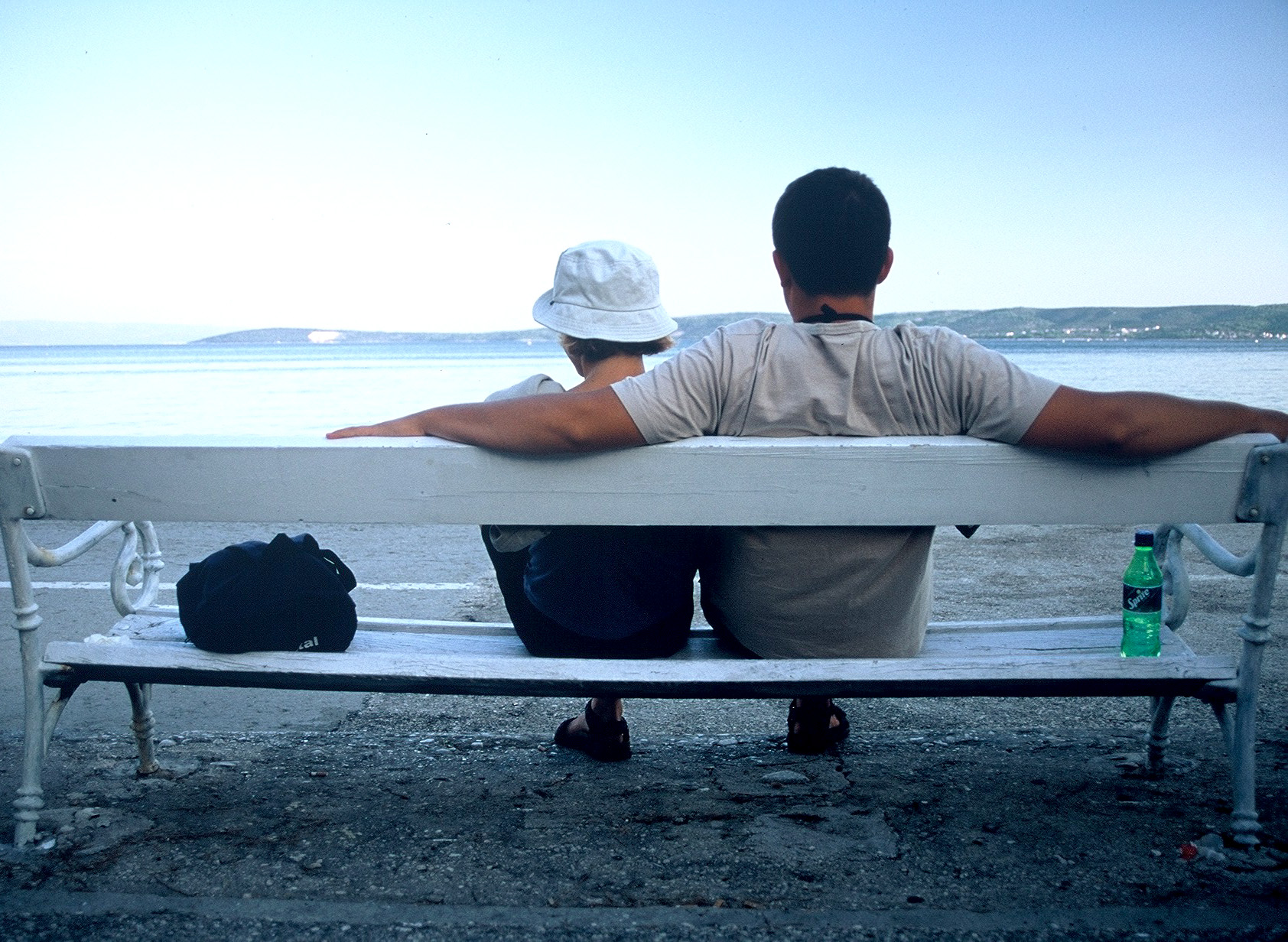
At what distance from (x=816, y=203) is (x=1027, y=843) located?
1.71m

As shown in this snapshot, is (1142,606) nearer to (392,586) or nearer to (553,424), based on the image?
(553,424)

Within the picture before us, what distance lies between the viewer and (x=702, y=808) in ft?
9.09

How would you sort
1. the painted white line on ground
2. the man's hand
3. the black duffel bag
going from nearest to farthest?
the man's hand < the black duffel bag < the painted white line on ground

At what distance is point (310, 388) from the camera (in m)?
30.4

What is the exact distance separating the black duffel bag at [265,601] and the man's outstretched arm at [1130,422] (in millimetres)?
1759

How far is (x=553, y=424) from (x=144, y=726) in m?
1.75

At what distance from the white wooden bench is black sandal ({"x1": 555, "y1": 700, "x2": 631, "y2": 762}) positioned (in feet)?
2.68

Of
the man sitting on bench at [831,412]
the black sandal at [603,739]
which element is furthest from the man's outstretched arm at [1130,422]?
the black sandal at [603,739]

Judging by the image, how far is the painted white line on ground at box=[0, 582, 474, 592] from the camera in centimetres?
592

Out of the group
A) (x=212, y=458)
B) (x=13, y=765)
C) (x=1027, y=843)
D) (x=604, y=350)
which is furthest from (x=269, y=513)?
(x=1027, y=843)

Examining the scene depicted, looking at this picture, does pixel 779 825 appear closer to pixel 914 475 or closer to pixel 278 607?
pixel 914 475

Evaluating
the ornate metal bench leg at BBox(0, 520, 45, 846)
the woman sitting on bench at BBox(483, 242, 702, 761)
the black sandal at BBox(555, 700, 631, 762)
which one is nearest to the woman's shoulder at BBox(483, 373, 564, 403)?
the woman sitting on bench at BBox(483, 242, 702, 761)

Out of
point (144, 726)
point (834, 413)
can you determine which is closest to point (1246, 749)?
point (834, 413)

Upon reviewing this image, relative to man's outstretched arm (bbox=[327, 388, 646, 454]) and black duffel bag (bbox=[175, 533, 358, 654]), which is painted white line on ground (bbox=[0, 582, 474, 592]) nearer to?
black duffel bag (bbox=[175, 533, 358, 654])
